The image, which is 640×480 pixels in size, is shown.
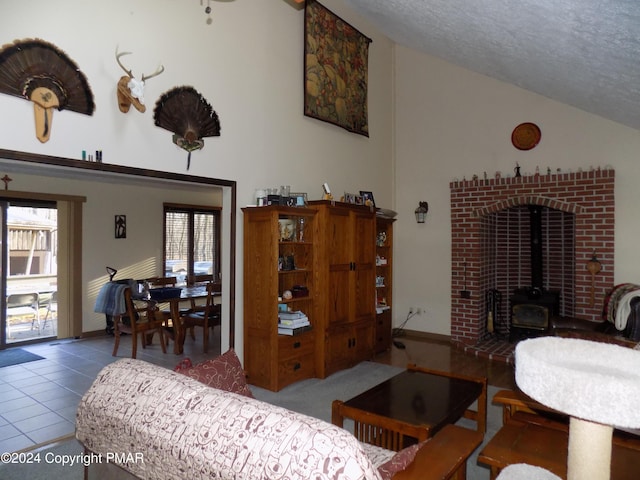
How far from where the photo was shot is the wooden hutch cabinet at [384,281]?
5.33 meters

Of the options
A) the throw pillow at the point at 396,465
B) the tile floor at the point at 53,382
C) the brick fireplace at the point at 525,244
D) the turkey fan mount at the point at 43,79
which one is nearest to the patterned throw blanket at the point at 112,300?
the tile floor at the point at 53,382

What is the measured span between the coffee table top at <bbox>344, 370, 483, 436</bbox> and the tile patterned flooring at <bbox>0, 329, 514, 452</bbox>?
1.35 m

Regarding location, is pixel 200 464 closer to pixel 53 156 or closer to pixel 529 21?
pixel 53 156

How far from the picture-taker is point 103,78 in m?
3.11

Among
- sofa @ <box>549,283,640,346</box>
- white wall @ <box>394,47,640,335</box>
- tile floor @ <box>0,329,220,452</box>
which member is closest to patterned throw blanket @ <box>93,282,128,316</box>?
tile floor @ <box>0,329,220,452</box>

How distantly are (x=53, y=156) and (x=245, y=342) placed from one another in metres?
2.31

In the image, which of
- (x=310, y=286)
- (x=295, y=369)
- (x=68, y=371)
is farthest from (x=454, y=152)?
(x=68, y=371)

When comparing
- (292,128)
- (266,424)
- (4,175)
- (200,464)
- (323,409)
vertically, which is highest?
(292,128)

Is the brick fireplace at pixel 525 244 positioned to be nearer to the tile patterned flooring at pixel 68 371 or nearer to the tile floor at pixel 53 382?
the tile patterned flooring at pixel 68 371

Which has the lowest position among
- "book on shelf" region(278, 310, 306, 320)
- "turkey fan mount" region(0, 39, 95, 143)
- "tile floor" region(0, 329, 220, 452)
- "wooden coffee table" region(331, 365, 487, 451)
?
"tile floor" region(0, 329, 220, 452)

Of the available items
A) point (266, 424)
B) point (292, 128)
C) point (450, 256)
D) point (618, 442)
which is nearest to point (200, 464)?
point (266, 424)

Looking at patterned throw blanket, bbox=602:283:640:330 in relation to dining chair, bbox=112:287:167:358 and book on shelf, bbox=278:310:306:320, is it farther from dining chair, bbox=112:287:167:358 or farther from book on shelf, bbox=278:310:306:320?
dining chair, bbox=112:287:167:358

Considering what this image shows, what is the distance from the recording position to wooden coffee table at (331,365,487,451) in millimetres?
2463

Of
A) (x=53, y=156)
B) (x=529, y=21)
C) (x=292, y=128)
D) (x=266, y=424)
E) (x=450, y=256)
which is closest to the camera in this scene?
(x=266, y=424)
